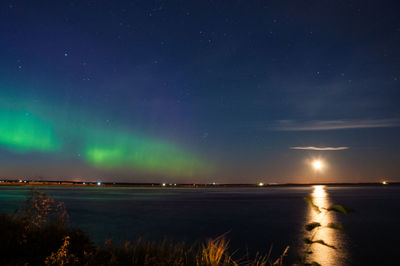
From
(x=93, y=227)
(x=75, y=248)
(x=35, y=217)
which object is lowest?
(x=93, y=227)

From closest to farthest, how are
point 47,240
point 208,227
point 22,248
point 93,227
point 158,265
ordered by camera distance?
point 158,265
point 22,248
point 47,240
point 93,227
point 208,227

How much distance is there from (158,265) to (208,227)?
23675mm

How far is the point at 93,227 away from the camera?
27.8m

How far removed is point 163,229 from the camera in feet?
91.4

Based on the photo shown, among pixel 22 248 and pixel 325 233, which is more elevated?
pixel 22 248

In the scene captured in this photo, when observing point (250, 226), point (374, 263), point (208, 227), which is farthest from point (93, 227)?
point (374, 263)

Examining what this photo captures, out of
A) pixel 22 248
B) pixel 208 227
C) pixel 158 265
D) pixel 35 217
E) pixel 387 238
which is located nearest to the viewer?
pixel 158 265

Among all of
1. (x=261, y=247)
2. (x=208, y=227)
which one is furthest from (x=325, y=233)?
(x=208, y=227)

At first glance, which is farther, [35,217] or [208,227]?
[208,227]

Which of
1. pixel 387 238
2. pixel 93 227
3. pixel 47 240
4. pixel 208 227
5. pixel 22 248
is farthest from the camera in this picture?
pixel 208 227

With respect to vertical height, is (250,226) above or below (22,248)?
below

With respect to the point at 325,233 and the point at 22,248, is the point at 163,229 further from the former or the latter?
the point at 22,248

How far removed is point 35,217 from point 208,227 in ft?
72.7

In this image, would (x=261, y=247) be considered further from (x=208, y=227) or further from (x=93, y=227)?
(x=93, y=227)
